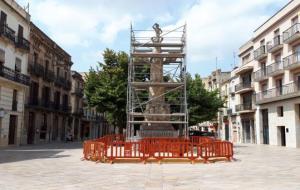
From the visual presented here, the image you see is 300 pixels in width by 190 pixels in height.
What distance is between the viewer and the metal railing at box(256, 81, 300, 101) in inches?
1246

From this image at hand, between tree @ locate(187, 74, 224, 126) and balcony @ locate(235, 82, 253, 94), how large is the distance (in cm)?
1248

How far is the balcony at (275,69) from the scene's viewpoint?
1357 inches

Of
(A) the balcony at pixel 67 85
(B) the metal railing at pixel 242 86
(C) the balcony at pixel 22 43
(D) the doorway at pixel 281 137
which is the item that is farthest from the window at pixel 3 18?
(B) the metal railing at pixel 242 86

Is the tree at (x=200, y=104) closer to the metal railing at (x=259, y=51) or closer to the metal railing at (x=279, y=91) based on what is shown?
the metal railing at (x=279, y=91)

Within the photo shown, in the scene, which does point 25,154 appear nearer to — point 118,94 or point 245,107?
point 118,94

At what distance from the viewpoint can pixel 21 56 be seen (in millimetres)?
31516

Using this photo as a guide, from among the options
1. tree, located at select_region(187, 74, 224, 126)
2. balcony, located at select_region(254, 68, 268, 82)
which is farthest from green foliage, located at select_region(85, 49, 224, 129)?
balcony, located at select_region(254, 68, 268, 82)

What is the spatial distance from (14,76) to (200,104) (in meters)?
15.3

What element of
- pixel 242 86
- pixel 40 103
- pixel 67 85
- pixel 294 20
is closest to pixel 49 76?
pixel 40 103

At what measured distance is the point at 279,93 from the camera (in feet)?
116

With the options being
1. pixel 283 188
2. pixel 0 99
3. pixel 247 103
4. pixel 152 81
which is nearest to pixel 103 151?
pixel 152 81

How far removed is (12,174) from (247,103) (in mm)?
36608

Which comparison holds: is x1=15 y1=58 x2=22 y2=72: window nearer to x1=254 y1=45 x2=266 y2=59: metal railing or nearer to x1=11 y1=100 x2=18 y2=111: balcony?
x1=11 y1=100 x2=18 y2=111: balcony

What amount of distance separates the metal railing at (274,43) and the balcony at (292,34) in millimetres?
1399
